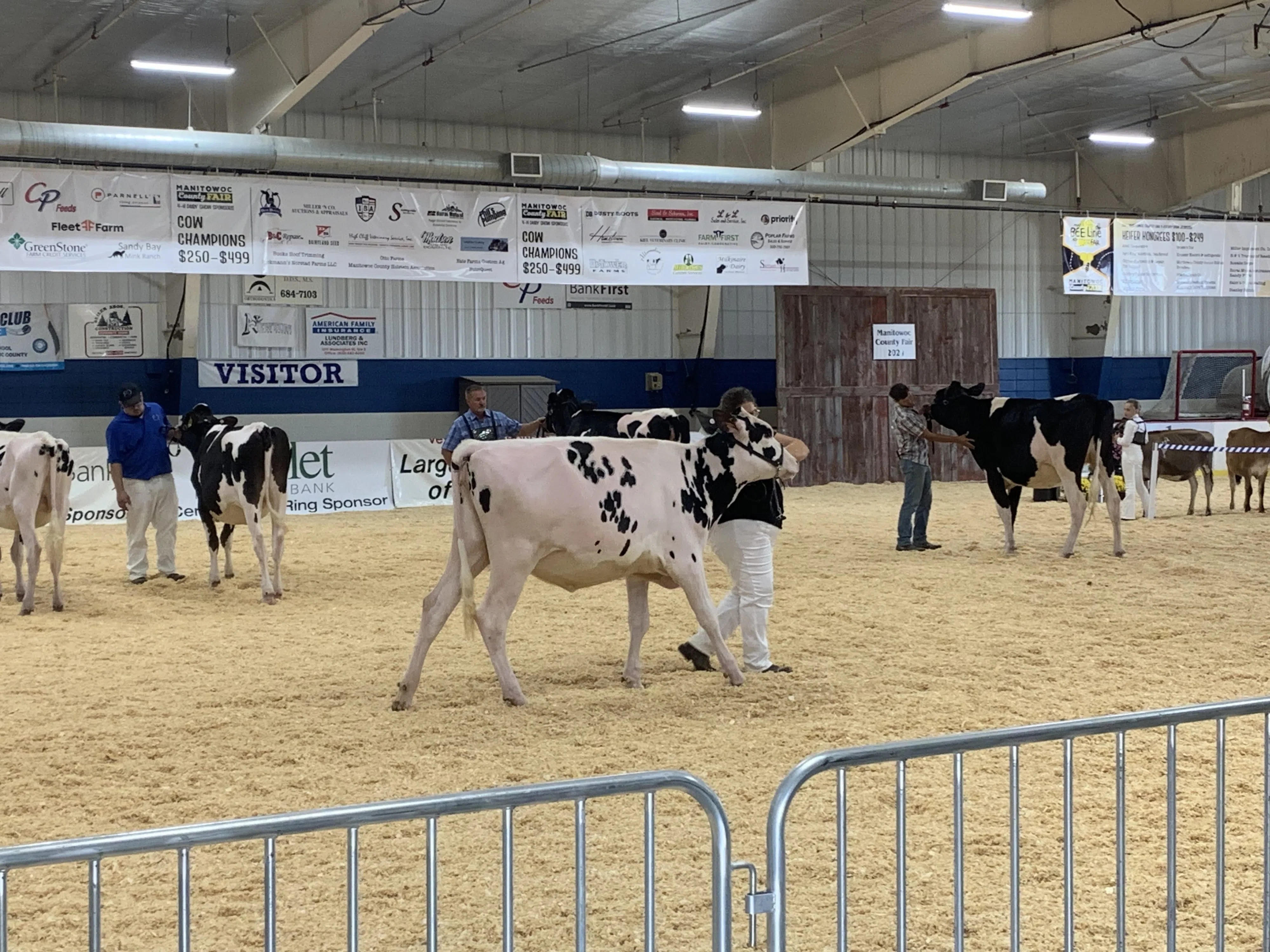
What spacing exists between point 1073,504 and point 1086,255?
8.69 metres

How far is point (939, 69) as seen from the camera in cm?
1867

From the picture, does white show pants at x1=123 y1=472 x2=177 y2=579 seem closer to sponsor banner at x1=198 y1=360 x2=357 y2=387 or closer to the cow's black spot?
the cow's black spot

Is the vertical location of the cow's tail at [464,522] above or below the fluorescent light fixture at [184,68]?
below

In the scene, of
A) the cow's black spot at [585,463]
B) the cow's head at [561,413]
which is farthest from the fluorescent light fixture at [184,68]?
the cow's black spot at [585,463]

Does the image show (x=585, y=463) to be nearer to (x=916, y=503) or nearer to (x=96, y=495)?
(x=916, y=503)

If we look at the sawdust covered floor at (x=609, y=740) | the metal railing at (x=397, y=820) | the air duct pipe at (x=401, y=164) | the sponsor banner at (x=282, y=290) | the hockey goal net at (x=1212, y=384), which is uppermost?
the air duct pipe at (x=401, y=164)

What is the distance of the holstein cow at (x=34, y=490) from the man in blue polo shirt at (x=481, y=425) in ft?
10.1

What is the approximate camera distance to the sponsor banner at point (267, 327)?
69.8 feet

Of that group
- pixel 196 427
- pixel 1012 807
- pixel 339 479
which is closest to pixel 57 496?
pixel 196 427

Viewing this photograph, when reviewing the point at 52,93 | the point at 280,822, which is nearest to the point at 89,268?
the point at 52,93

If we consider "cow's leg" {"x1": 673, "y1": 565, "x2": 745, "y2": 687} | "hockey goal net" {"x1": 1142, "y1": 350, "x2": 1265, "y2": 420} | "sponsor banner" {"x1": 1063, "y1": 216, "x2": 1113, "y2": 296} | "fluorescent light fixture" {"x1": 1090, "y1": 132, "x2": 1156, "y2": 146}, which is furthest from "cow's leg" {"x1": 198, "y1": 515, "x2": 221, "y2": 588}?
"hockey goal net" {"x1": 1142, "y1": 350, "x2": 1265, "y2": 420}

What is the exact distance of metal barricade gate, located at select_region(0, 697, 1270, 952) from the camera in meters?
2.50

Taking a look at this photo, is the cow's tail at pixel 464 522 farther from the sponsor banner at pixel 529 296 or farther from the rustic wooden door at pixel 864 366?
the rustic wooden door at pixel 864 366

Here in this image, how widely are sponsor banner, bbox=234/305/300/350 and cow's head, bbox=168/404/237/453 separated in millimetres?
9062
